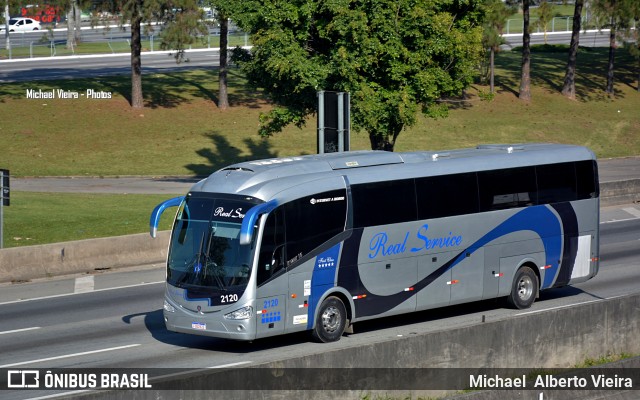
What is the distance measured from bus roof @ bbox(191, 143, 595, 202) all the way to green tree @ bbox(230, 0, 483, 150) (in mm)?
9672

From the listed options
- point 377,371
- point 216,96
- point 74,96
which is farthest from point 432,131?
point 377,371

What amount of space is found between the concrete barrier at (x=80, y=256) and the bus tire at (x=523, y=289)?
1029 cm

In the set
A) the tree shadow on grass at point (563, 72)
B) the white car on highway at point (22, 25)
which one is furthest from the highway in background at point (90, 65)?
the white car on highway at point (22, 25)

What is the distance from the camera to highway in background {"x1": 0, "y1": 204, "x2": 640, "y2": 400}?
16406 millimetres

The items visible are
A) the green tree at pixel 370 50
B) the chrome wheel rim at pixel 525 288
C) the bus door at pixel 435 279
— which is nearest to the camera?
the bus door at pixel 435 279

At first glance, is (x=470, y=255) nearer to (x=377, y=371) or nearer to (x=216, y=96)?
(x=377, y=371)

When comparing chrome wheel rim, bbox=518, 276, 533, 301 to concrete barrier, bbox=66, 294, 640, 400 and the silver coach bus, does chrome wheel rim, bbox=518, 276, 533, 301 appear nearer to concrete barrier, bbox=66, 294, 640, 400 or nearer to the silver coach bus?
the silver coach bus

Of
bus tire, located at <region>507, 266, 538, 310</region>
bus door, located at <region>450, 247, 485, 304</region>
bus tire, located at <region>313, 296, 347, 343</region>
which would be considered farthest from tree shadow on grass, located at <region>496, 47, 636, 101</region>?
bus tire, located at <region>313, 296, 347, 343</region>

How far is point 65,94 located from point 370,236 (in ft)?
123

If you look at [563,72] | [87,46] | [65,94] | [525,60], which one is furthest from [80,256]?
[87,46]

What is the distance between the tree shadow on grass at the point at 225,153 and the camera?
44.4m

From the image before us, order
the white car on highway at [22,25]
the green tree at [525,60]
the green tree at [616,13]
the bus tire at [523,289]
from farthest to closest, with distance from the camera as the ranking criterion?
the white car on highway at [22,25], the green tree at [616,13], the green tree at [525,60], the bus tire at [523,289]

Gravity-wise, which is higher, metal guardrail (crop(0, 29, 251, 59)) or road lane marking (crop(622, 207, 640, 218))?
metal guardrail (crop(0, 29, 251, 59))

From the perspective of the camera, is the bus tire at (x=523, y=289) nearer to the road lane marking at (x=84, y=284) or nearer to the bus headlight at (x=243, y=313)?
the bus headlight at (x=243, y=313)
